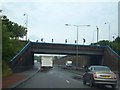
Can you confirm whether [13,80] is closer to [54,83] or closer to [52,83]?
[52,83]

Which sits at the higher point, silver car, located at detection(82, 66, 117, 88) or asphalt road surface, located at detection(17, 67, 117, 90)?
silver car, located at detection(82, 66, 117, 88)

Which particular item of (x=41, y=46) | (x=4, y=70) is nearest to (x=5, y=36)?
(x=4, y=70)

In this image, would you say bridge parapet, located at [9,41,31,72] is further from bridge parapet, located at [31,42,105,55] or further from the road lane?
the road lane

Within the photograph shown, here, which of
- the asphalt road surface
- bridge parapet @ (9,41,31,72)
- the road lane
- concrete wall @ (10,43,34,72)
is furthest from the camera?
concrete wall @ (10,43,34,72)

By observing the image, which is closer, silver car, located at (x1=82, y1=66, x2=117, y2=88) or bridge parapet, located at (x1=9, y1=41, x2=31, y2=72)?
silver car, located at (x1=82, y1=66, x2=117, y2=88)

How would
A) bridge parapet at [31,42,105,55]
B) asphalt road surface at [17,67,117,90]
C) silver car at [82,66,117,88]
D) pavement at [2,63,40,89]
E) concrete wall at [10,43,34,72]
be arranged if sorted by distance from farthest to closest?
bridge parapet at [31,42,105,55], concrete wall at [10,43,34,72], asphalt road surface at [17,67,117,90], silver car at [82,66,117,88], pavement at [2,63,40,89]

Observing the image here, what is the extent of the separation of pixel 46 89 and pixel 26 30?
6655 centimetres

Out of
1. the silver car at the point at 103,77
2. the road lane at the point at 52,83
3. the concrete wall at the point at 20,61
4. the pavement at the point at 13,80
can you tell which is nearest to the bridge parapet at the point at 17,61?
the concrete wall at the point at 20,61

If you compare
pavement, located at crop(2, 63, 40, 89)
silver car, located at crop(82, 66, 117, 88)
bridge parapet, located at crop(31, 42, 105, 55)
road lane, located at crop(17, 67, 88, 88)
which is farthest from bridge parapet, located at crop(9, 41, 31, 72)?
silver car, located at crop(82, 66, 117, 88)

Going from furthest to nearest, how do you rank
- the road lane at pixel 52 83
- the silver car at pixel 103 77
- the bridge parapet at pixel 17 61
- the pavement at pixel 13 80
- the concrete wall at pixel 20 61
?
the concrete wall at pixel 20 61 < the bridge parapet at pixel 17 61 < the road lane at pixel 52 83 < the silver car at pixel 103 77 < the pavement at pixel 13 80

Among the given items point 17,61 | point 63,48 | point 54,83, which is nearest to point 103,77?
point 54,83

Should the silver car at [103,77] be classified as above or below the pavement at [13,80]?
above

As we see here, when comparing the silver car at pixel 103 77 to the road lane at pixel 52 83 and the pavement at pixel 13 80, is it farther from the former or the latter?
the pavement at pixel 13 80

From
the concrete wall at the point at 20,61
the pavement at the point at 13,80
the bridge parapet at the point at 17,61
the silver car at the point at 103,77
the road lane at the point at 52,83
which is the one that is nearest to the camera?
the pavement at the point at 13,80
